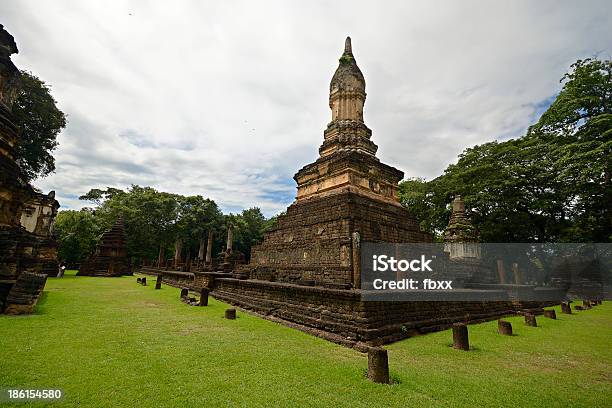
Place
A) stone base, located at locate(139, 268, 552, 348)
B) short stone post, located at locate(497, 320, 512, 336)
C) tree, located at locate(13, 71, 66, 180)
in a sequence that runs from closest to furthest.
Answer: stone base, located at locate(139, 268, 552, 348) < short stone post, located at locate(497, 320, 512, 336) < tree, located at locate(13, 71, 66, 180)

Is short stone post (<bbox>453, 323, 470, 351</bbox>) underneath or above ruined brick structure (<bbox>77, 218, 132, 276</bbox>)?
underneath

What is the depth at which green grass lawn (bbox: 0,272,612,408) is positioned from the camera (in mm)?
3691

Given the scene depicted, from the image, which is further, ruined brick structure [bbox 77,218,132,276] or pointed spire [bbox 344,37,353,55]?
ruined brick structure [bbox 77,218,132,276]

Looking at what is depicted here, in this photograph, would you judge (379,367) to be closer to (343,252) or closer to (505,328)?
(505,328)

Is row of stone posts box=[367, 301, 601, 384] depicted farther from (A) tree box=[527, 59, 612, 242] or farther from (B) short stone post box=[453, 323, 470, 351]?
(A) tree box=[527, 59, 612, 242]

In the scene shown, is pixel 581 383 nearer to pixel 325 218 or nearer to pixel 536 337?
pixel 536 337

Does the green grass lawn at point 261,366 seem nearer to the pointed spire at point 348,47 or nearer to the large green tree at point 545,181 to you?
the large green tree at point 545,181

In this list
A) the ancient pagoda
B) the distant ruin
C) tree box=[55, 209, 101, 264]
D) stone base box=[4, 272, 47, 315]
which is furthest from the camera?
tree box=[55, 209, 101, 264]

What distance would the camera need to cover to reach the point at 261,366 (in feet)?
15.6

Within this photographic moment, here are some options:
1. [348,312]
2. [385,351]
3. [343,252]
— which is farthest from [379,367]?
[343,252]

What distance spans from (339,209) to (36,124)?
24270mm

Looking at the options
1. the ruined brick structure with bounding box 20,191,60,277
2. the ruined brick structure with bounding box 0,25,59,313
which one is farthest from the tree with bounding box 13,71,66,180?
the ruined brick structure with bounding box 0,25,59,313

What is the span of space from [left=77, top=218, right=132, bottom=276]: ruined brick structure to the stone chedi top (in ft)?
61.5

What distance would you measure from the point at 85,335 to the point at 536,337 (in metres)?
10.8
